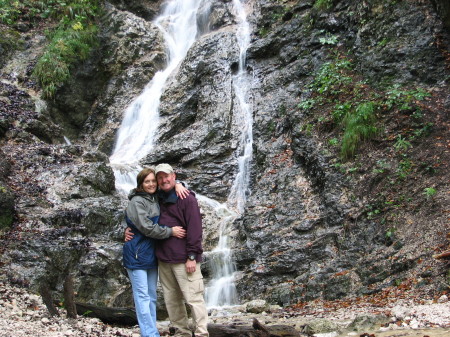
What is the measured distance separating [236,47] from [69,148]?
724 centimetres

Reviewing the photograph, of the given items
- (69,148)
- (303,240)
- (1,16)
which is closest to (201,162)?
(69,148)

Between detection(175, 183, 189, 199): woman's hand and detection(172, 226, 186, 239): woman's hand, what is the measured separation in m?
0.33

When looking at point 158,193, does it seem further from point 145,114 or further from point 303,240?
point 145,114

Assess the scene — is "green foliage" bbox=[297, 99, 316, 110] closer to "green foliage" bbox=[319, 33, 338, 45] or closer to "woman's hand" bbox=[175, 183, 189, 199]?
"green foliage" bbox=[319, 33, 338, 45]

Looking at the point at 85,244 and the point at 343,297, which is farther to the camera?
the point at 85,244

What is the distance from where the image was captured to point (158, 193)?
434cm

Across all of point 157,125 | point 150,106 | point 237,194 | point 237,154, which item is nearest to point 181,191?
point 237,194

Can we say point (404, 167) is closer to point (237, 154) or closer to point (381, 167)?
point (381, 167)

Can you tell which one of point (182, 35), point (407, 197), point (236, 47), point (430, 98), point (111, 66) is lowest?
point (407, 197)

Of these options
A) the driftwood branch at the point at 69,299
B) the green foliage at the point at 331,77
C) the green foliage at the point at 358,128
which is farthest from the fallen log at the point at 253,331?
the green foliage at the point at 331,77

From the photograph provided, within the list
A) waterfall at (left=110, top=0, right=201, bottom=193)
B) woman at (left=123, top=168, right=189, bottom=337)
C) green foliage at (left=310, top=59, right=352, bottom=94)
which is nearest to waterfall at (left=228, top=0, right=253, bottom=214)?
green foliage at (left=310, top=59, right=352, bottom=94)

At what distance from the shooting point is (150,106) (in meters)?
15.0

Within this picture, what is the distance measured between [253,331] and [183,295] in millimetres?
795

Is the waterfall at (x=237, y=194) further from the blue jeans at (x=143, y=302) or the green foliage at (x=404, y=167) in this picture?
the blue jeans at (x=143, y=302)
